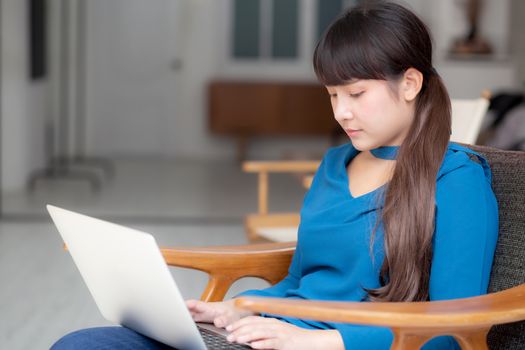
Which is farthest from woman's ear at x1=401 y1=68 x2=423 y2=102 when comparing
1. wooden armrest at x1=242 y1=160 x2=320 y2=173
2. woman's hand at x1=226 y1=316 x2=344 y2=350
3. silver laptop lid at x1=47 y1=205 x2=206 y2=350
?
wooden armrest at x1=242 y1=160 x2=320 y2=173

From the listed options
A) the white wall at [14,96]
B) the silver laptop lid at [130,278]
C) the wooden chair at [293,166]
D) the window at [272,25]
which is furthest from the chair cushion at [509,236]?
the window at [272,25]

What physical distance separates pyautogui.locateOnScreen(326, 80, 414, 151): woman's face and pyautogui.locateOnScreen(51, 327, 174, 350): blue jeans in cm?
49

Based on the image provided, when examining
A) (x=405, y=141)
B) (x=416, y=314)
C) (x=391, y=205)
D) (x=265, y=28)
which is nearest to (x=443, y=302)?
(x=416, y=314)

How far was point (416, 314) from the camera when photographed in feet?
4.64

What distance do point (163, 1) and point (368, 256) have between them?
7.74 meters

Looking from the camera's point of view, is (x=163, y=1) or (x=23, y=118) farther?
(x=163, y=1)

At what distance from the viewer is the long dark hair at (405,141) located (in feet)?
5.30

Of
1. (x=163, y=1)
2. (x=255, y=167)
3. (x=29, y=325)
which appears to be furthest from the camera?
(x=163, y=1)

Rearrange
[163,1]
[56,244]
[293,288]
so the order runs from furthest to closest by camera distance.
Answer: [163,1] < [56,244] < [293,288]

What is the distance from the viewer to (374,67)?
5.30 feet

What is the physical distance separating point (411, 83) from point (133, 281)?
0.57m

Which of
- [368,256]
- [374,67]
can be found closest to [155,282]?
[368,256]

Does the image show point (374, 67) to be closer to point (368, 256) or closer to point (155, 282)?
point (368, 256)

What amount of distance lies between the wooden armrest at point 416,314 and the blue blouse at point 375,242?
3.1 inches
